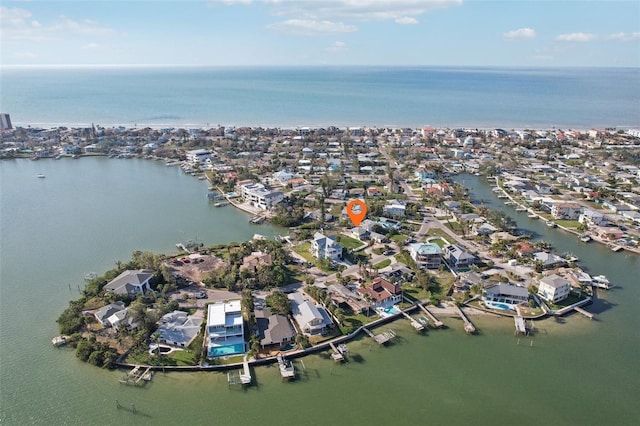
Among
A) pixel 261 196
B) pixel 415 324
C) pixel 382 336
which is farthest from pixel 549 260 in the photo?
pixel 261 196

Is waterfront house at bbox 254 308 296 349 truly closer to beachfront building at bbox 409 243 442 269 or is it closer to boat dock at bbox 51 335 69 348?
boat dock at bbox 51 335 69 348

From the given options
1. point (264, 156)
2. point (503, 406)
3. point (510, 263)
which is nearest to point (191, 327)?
point (503, 406)

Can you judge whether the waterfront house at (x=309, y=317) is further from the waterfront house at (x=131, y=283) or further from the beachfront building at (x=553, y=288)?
the beachfront building at (x=553, y=288)

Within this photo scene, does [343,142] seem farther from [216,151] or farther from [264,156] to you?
[216,151]

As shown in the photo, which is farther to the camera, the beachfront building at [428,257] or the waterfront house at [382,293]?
the beachfront building at [428,257]

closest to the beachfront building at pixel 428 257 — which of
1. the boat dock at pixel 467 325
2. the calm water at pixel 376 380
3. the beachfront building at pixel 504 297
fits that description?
the beachfront building at pixel 504 297

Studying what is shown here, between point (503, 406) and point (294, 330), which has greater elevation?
point (294, 330)
